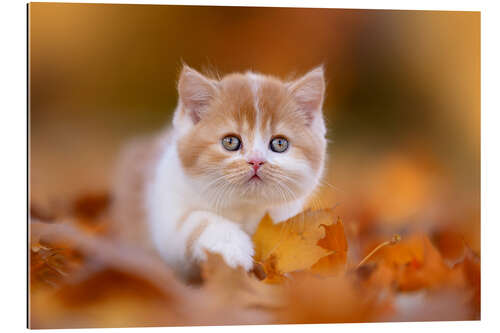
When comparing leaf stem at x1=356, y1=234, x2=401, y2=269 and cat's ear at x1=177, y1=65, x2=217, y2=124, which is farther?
leaf stem at x1=356, y1=234, x2=401, y2=269

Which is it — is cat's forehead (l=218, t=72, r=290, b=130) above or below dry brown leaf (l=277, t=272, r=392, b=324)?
above

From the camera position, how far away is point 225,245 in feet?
8.25

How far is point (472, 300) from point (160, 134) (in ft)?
5.32

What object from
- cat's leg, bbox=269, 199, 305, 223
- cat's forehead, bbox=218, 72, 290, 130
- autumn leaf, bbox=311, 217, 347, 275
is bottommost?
autumn leaf, bbox=311, 217, 347, 275

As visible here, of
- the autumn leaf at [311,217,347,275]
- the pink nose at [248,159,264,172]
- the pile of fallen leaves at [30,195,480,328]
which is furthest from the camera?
the autumn leaf at [311,217,347,275]

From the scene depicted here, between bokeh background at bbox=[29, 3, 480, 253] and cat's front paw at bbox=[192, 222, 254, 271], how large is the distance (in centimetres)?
41

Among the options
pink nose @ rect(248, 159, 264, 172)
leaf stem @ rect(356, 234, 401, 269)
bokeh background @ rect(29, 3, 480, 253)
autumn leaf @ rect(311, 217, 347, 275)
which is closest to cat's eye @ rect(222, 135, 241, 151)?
pink nose @ rect(248, 159, 264, 172)

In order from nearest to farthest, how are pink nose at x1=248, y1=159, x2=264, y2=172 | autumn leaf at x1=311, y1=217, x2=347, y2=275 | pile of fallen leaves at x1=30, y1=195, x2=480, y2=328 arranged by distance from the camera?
pink nose at x1=248, y1=159, x2=264, y2=172 → pile of fallen leaves at x1=30, y1=195, x2=480, y2=328 → autumn leaf at x1=311, y1=217, x2=347, y2=275

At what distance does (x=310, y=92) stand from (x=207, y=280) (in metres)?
0.91

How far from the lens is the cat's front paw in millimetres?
2514

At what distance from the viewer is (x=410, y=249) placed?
2797mm

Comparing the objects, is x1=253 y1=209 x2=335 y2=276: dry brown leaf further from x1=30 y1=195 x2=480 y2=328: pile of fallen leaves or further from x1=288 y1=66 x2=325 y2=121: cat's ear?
x1=288 y1=66 x2=325 y2=121: cat's ear

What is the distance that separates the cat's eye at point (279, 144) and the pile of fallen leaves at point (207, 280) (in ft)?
1.00

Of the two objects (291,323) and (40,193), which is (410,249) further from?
(40,193)
